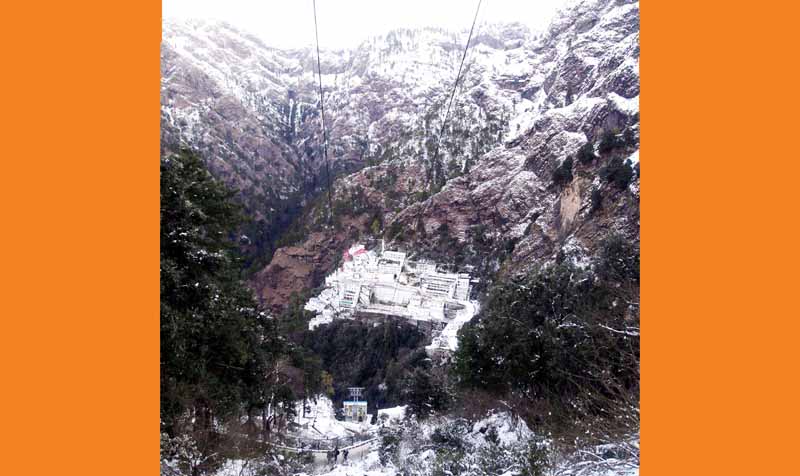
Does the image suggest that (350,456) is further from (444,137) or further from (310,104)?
(310,104)

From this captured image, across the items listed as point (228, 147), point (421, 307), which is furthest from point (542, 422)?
point (228, 147)

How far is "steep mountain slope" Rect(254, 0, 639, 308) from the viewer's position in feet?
93.2

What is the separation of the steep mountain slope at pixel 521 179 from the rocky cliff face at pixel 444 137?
0.15 meters

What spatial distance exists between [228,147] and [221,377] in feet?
176

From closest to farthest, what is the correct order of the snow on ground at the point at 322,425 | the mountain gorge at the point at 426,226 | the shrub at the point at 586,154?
the mountain gorge at the point at 426,226 → the snow on ground at the point at 322,425 → the shrub at the point at 586,154

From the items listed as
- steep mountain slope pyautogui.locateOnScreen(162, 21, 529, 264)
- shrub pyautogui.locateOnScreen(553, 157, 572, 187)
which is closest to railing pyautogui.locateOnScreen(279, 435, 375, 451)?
shrub pyautogui.locateOnScreen(553, 157, 572, 187)

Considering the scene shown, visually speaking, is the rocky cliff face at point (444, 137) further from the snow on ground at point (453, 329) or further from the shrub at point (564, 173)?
the snow on ground at point (453, 329)

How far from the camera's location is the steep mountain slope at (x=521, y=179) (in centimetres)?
2842

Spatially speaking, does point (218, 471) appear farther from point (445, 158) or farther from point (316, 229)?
point (445, 158)

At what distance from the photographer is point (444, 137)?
175 feet

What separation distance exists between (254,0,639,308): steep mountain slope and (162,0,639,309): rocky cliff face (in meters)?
0.15

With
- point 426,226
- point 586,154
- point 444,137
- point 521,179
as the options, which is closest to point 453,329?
point 586,154

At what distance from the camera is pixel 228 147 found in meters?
57.2

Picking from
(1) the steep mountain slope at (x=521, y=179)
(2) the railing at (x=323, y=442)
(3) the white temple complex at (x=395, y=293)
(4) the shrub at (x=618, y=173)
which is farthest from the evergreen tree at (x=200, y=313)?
(3) the white temple complex at (x=395, y=293)
